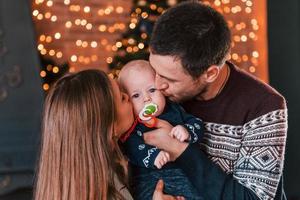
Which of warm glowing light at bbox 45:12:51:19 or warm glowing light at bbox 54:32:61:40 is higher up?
warm glowing light at bbox 45:12:51:19

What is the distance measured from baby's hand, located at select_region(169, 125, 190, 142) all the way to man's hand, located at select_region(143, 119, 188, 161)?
1 centimetres

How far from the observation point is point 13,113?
3.68 m

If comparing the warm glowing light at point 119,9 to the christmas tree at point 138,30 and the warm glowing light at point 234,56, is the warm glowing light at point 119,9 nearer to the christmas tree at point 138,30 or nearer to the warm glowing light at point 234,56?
the christmas tree at point 138,30

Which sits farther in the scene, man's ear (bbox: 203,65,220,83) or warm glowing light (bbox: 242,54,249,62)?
warm glowing light (bbox: 242,54,249,62)

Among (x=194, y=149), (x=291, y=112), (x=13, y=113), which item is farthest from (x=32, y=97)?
(x=194, y=149)

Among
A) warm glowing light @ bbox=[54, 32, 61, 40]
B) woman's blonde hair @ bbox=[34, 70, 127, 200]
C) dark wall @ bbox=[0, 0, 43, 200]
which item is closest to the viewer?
woman's blonde hair @ bbox=[34, 70, 127, 200]

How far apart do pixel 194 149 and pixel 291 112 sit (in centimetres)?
232

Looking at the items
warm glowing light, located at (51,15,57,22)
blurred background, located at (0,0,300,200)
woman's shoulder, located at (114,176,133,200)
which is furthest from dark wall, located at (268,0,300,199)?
woman's shoulder, located at (114,176,133,200)

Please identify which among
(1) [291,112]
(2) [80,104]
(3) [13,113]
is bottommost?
(1) [291,112]

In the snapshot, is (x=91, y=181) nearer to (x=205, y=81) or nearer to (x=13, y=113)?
(x=205, y=81)

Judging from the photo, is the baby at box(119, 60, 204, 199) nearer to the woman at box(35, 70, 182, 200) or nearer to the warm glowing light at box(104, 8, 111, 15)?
the woman at box(35, 70, 182, 200)

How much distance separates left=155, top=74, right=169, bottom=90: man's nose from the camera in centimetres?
199

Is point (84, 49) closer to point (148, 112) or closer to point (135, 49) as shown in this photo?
point (135, 49)

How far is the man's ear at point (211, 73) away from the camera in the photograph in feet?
6.47
